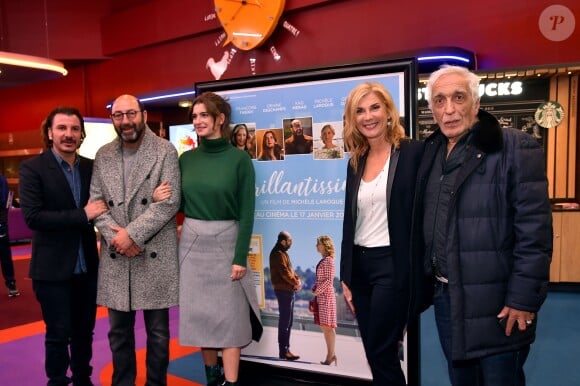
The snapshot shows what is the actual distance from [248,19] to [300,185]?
16.3 feet

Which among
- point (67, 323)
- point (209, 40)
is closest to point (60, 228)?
point (67, 323)

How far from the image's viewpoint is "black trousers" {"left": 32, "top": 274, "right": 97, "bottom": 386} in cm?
267

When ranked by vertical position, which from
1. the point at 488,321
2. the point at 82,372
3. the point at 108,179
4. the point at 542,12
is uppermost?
the point at 542,12

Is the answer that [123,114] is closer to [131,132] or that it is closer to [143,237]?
[131,132]

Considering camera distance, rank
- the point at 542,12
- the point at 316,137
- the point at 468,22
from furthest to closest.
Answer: the point at 468,22 < the point at 542,12 < the point at 316,137

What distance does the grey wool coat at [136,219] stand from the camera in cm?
258

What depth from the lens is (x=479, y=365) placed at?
1879 millimetres

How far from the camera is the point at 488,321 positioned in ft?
5.62

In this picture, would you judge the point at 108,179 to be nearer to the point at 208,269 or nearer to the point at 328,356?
the point at 208,269

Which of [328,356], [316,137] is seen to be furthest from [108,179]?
[328,356]

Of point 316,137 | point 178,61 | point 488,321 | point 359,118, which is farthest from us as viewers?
point 178,61

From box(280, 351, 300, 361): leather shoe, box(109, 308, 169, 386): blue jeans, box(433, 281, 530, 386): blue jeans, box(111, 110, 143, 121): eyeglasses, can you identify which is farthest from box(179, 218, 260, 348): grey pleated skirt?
box(433, 281, 530, 386): blue jeans

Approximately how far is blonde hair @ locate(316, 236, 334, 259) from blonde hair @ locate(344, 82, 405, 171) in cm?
69

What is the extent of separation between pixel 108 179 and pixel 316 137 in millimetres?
1189
